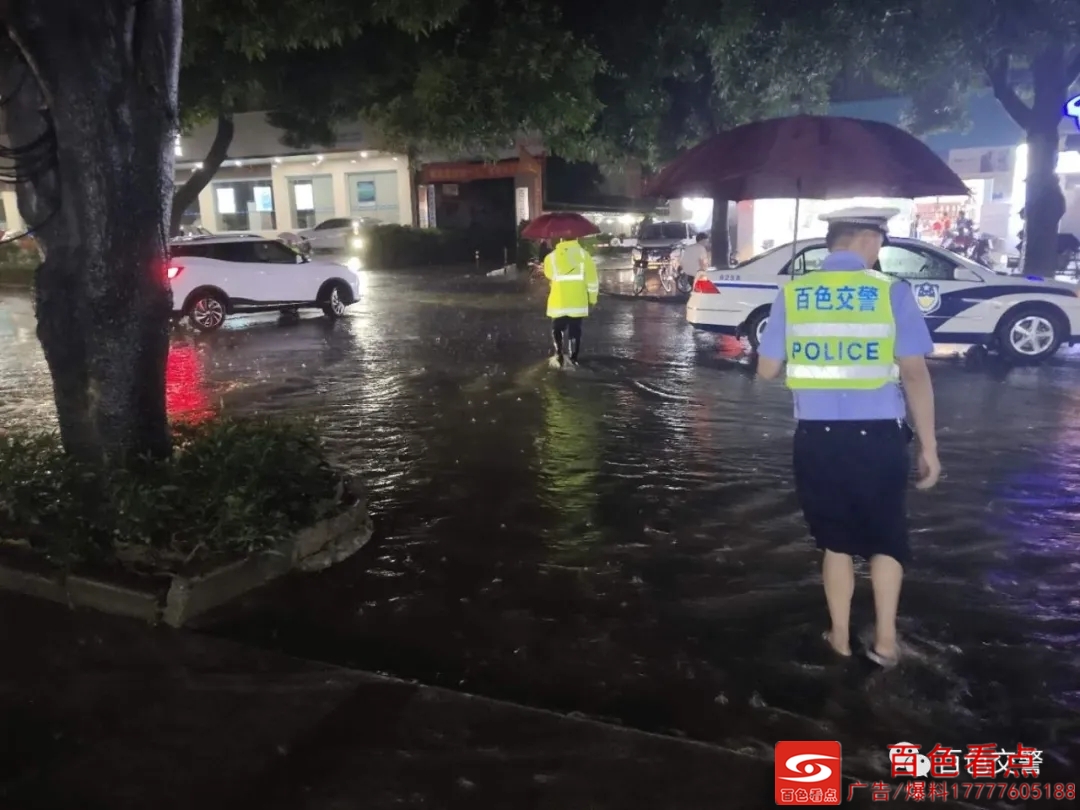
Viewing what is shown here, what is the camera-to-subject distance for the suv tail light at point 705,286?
12.5 metres

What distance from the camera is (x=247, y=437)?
607cm

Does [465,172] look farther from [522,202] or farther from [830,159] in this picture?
[830,159]

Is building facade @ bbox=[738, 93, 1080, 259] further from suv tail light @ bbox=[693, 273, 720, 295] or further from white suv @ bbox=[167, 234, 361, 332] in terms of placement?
white suv @ bbox=[167, 234, 361, 332]

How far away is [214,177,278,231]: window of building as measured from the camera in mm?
42125

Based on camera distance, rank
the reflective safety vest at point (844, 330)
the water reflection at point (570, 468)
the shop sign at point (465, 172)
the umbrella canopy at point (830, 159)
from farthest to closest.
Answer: the shop sign at point (465, 172) < the umbrella canopy at point (830, 159) < the water reflection at point (570, 468) < the reflective safety vest at point (844, 330)

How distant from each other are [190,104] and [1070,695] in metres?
13.5

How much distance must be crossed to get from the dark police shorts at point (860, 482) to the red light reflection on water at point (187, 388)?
5699mm

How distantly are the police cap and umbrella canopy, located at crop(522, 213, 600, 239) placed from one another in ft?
26.1

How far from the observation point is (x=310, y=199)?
41125mm

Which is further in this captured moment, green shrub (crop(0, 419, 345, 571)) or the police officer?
green shrub (crop(0, 419, 345, 571))

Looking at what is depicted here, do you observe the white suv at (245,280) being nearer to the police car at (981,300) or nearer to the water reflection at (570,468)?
the water reflection at (570,468)

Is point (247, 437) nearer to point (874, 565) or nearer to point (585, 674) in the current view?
point (585, 674)

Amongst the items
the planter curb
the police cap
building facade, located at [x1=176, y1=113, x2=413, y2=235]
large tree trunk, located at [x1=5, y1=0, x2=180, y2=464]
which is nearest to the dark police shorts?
the police cap

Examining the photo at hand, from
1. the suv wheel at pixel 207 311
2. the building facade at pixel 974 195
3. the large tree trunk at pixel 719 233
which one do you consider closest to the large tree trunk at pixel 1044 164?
the building facade at pixel 974 195
